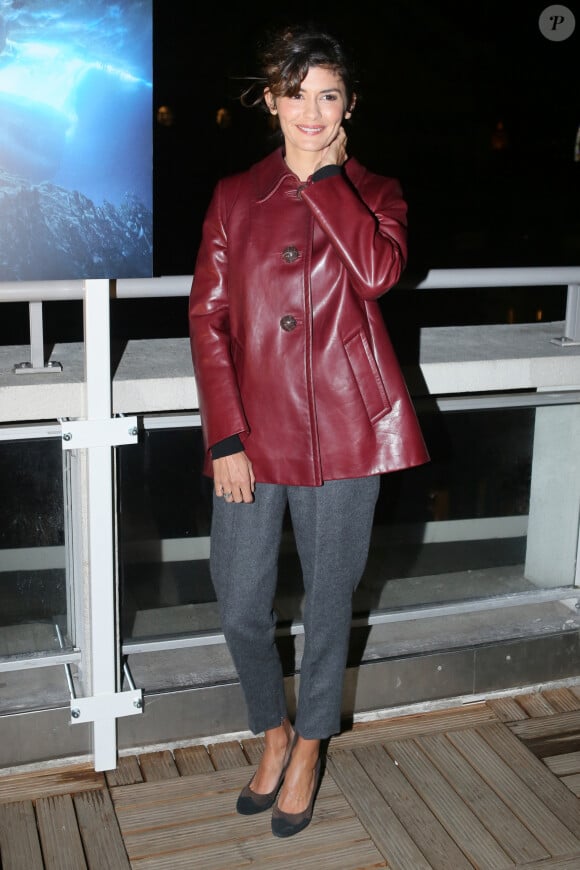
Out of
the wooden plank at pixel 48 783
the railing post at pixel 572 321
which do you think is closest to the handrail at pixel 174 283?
the railing post at pixel 572 321

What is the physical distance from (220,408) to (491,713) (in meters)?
1.22

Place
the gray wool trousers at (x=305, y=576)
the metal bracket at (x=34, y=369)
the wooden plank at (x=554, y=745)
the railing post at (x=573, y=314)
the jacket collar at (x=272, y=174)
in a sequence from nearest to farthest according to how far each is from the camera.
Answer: the jacket collar at (x=272, y=174)
the gray wool trousers at (x=305, y=576)
the metal bracket at (x=34, y=369)
the wooden plank at (x=554, y=745)
the railing post at (x=573, y=314)

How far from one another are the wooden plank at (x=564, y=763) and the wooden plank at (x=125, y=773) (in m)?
0.94

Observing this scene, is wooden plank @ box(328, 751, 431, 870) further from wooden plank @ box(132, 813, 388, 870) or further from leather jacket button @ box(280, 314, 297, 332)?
leather jacket button @ box(280, 314, 297, 332)

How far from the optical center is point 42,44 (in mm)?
1992

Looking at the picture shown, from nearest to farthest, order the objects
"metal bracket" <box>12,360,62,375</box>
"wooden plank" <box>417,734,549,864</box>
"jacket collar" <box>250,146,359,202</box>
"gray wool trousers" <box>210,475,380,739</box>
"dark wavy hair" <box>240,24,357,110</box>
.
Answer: "dark wavy hair" <box>240,24,357,110</box> < "jacket collar" <box>250,146,359,202</box> < "gray wool trousers" <box>210,475,380,739</box> < "wooden plank" <box>417,734,549,864</box> < "metal bracket" <box>12,360,62,375</box>

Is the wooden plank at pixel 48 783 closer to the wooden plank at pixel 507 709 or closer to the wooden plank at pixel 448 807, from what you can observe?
the wooden plank at pixel 448 807

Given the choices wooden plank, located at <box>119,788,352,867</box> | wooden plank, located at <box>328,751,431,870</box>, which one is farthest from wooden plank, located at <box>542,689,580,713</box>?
wooden plank, located at <box>119,788,352,867</box>

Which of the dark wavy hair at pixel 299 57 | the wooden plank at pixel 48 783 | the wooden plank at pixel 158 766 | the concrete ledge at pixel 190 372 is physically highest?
the dark wavy hair at pixel 299 57

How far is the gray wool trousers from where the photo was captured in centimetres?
205

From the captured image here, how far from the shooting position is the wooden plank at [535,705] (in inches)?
106

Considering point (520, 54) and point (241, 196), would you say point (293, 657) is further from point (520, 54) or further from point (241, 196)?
point (520, 54)

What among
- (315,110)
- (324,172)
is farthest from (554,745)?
(315,110)

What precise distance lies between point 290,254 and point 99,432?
2.04 feet
